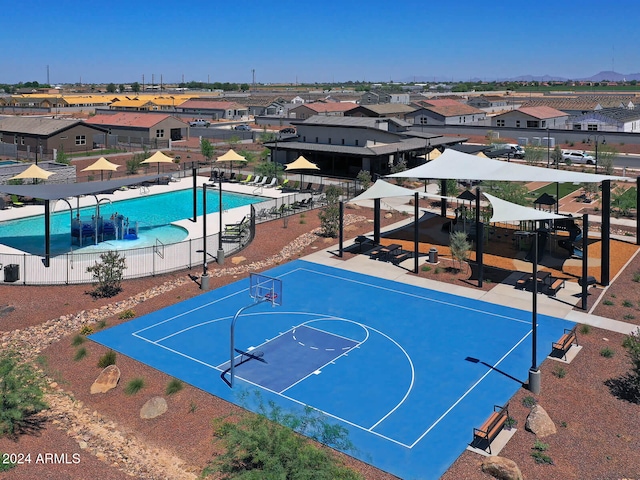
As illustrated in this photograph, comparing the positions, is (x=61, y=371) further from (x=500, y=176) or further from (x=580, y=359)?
(x=500, y=176)

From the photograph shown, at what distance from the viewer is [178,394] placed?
1992 cm

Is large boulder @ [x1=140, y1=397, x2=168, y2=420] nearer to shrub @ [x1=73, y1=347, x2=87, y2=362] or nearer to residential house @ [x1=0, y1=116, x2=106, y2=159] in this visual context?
shrub @ [x1=73, y1=347, x2=87, y2=362]

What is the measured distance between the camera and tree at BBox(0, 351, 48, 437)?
16.7m

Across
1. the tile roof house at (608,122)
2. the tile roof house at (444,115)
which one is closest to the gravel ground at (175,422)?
the tile roof house at (608,122)

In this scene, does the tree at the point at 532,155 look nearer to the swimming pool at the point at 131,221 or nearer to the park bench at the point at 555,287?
the swimming pool at the point at 131,221

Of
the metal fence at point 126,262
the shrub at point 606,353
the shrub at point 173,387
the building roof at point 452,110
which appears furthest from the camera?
the building roof at point 452,110

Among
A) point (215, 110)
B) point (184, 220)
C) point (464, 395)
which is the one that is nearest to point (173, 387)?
point (464, 395)

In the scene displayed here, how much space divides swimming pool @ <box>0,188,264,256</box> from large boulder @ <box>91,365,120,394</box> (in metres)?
17.0

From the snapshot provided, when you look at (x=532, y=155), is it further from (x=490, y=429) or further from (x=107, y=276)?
(x=490, y=429)

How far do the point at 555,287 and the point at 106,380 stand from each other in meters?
20.0

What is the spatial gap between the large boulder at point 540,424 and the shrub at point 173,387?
10.5 meters

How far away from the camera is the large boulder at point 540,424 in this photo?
17.5 metres

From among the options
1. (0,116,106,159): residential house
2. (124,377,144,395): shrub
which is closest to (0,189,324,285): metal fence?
(124,377,144,395): shrub

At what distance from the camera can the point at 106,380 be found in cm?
2039
